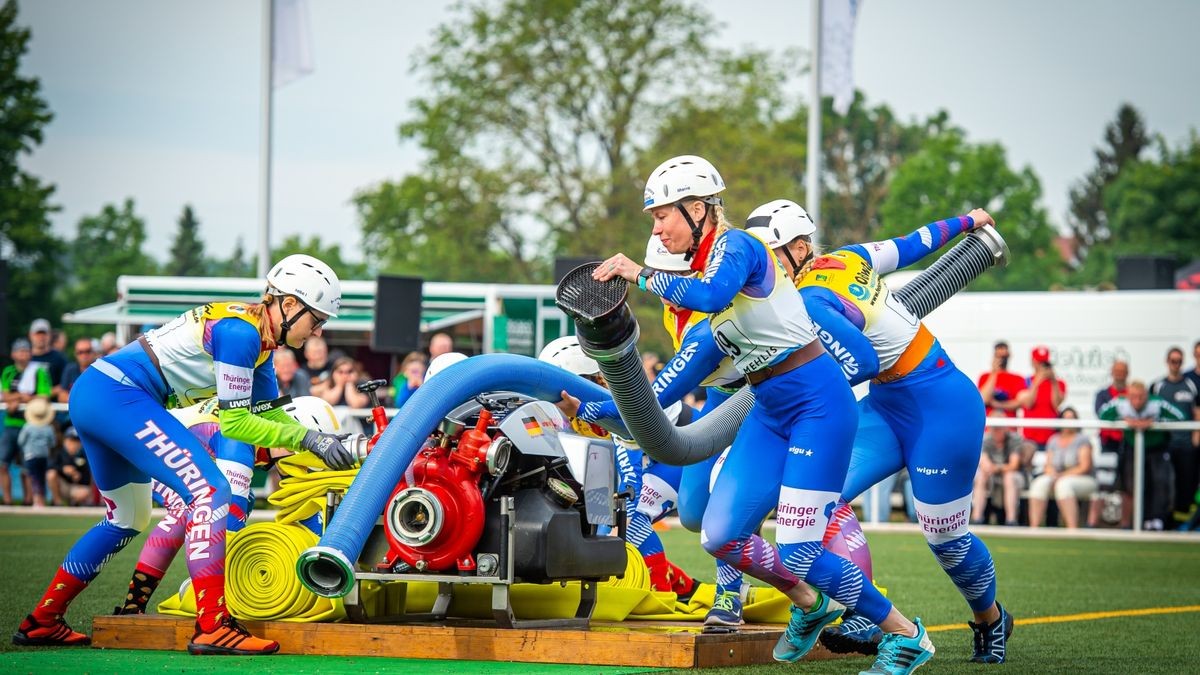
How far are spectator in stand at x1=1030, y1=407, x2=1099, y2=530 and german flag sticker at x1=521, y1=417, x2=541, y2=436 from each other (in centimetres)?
1271

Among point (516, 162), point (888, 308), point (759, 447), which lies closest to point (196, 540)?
point (759, 447)

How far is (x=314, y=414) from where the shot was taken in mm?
9484

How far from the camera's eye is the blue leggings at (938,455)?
8070 millimetres

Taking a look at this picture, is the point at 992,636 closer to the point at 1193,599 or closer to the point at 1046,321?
the point at 1193,599

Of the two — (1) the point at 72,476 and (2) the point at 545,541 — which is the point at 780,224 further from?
(1) the point at 72,476

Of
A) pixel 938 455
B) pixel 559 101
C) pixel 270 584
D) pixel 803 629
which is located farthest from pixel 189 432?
pixel 559 101

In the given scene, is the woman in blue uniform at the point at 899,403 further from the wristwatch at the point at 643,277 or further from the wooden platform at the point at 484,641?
the wristwatch at the point at 643,277

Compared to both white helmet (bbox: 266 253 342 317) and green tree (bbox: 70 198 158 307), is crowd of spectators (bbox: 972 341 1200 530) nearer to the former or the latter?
white helmet (bbox: 266 253 342 317)

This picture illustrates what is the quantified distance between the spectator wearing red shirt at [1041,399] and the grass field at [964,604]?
142cm

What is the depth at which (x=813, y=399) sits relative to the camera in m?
7.31

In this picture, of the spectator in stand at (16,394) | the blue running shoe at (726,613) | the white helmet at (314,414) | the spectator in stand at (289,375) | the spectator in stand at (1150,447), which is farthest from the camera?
the spectator in stand at (16,394)

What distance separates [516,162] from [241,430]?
3939cm

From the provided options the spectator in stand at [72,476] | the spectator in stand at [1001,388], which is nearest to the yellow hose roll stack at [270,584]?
the spectator in stand at [1001,388]

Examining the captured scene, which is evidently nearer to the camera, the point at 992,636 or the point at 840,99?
the point at 992,636
